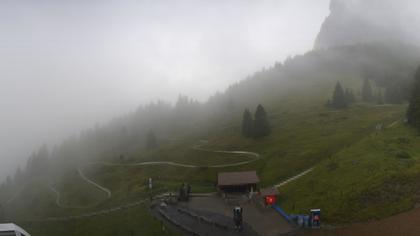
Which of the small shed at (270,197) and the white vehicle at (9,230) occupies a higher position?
the white vehicle at (9,230)

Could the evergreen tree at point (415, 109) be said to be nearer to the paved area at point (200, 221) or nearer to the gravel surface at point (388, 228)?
the gravel surface at point (388, 228)

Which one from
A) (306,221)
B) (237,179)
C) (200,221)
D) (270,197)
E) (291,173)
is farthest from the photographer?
(291,173)

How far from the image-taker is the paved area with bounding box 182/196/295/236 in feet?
171

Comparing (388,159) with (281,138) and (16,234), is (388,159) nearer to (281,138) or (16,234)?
(281,138)

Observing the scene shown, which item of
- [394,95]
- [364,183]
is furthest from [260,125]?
[394,95]

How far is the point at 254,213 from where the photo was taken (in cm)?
6084

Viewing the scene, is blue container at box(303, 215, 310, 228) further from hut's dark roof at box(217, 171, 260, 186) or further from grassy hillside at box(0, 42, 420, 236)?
hut's dark roof at box(217, 171, 260, 186)

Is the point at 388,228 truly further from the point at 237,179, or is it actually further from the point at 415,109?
the point at 415,109

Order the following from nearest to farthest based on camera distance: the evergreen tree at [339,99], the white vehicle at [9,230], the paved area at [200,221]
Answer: the white vehicle at [9,230], the paved area at [200,221], the evergreen tree at [339,99]

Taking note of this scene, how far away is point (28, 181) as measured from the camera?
17725cm

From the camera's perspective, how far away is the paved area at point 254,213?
5222 cm

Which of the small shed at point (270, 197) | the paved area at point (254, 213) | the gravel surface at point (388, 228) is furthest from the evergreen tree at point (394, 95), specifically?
the gravel surface at point (388, 228)

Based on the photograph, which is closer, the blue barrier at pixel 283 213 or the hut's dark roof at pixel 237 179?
the blue barrier at pixel 283 213

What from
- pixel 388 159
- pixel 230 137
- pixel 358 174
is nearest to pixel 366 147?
pixel 388 159
